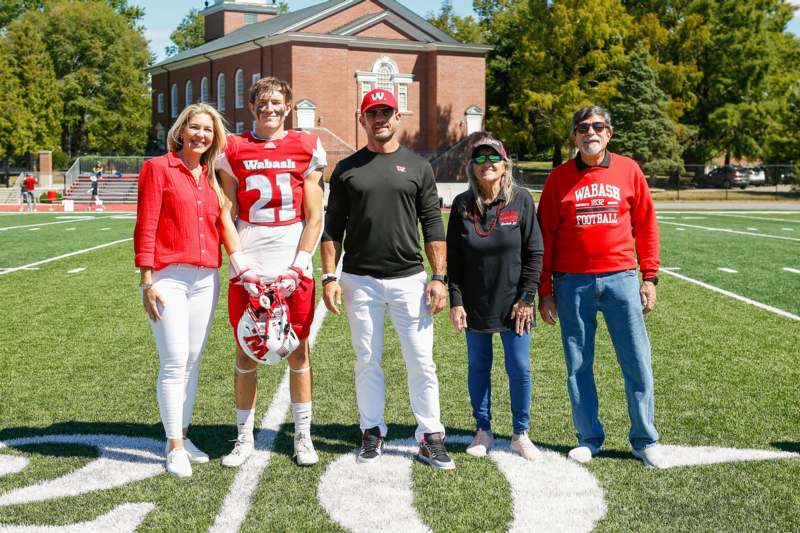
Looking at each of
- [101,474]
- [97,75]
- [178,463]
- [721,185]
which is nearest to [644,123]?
[721,185]

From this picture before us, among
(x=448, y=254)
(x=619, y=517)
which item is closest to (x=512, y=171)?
(x=448, y=254)

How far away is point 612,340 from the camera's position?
5.08 metres

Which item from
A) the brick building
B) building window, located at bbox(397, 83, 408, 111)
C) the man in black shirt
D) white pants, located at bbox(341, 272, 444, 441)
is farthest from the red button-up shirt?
building window, located at bbox(397, 83, 408, 111)

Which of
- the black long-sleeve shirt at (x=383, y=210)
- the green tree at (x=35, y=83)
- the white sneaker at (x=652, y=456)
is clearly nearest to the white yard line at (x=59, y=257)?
the black long-sleeve shirt at (x=383, y=210)

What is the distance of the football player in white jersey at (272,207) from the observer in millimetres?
4844

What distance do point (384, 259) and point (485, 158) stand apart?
2.56 feet

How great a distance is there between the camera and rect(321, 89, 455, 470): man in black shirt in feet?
15.8

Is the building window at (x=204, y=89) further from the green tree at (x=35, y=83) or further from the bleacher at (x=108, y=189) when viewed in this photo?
the bleacher at (x=108, y=189)

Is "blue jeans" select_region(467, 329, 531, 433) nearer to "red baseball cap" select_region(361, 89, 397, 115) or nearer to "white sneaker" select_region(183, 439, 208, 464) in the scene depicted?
"red baseball cap" select_region(361, 89, 397, 115)

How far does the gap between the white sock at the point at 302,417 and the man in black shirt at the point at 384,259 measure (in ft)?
1.01

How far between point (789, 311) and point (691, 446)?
5.86 m

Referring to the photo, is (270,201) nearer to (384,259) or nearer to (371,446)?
(384,259)

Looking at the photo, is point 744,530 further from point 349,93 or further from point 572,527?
point 349,93

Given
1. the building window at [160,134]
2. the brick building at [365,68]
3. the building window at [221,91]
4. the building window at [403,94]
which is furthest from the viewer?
the building window at [160,134]
